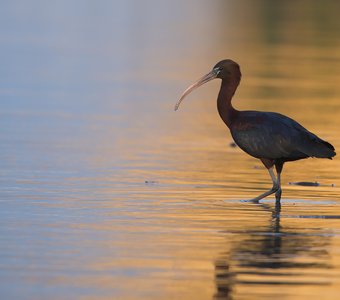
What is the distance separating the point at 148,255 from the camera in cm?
1136

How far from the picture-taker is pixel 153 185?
50.8 ft

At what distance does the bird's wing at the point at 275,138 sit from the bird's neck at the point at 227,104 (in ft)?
0.69

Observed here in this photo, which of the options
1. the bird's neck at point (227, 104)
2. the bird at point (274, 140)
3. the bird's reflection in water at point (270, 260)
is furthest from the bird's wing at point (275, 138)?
the bird's reflection in water at point (270, 260)

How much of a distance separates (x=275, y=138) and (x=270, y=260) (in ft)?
12.2

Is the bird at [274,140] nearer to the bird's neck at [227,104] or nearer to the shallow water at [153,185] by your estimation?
the bird's neck at [227,104]

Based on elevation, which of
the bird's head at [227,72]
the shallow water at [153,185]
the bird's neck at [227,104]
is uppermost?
the bird's head at [227,72]

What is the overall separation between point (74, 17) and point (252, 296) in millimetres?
50719

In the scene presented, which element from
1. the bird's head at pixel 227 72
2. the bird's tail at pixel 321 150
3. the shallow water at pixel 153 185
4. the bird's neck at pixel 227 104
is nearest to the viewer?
the shallow water at pixel 153 185

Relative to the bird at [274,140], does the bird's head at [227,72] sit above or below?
above

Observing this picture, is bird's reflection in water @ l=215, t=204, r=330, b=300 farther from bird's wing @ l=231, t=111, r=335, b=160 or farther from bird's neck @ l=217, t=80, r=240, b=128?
bird's neck @ l=217, t=80, r=240, b=128

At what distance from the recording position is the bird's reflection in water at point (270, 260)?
10.4 metres

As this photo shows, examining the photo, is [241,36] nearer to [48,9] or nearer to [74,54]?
[74,54]

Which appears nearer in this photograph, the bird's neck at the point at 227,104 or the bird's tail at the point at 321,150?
the bird's tail at the point at 321,150

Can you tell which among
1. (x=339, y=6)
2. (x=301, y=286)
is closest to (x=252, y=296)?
(x=301, y=286)
